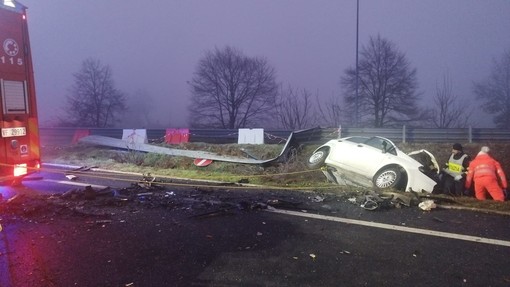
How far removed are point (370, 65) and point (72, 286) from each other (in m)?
33.5

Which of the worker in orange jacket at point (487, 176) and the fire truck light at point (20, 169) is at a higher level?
the fire truck light at point (20, 169)

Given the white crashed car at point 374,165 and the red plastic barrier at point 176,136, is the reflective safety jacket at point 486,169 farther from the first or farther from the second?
the red plastic barrier at point 176,136

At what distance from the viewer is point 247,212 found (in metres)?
6.09

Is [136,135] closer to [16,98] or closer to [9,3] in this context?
[16,98]

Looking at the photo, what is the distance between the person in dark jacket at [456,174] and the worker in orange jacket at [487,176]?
0.65 m

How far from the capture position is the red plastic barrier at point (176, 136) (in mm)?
17016

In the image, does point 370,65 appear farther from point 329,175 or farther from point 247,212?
point 247,212

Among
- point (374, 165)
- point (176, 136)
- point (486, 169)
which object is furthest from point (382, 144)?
point (176, 136)

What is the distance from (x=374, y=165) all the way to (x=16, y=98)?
7.67 m

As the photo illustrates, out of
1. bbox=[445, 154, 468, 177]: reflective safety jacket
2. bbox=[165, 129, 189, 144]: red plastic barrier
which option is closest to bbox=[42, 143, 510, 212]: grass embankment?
bbox=[165, 129, 189, 144]: red plastic barrier

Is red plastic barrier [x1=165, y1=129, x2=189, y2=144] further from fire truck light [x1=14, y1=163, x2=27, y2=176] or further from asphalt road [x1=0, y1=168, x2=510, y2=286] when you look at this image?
fire truck light [x1=14, y1=163, x2=27, y2=176]

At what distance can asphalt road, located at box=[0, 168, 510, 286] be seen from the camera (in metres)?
3.65

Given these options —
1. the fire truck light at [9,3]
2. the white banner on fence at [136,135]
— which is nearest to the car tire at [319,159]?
the fire truck light at [9,3]

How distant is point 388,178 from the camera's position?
842cm
